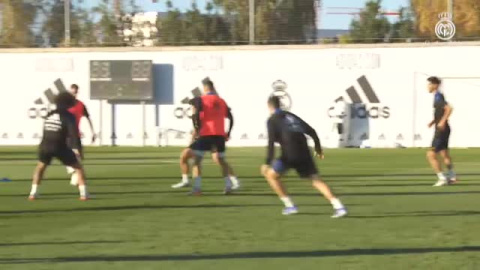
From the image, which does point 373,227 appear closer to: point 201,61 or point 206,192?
point 206,192

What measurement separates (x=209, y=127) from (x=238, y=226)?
195 inches

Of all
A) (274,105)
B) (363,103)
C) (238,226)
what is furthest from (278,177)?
(363,103)

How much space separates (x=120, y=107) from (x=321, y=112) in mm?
8226

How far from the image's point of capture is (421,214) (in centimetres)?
1452

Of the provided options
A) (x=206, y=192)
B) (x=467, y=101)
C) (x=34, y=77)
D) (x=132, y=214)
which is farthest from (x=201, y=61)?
(x=132, y=214)

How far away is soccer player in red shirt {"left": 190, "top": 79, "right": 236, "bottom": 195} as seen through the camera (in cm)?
1772

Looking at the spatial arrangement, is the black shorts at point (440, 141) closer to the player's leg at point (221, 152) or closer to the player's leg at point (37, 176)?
the player's leg at point (221, 152)

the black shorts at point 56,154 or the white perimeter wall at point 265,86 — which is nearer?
A: the black shorts at point 56,154

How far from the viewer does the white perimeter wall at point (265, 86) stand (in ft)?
130

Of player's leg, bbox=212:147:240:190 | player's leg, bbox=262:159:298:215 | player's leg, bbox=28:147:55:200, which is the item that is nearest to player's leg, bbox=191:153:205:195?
player's leg, bbox=212:147:240:190

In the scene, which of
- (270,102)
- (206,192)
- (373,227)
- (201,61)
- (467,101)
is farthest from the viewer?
(201,61)

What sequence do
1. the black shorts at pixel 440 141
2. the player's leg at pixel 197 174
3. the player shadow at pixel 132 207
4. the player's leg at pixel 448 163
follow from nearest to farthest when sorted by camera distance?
the player shadow at pixel 132 207, the player's leg at pixel 197 174, the black shorts at pixel 440 141, the player's leg at pixel 448 163

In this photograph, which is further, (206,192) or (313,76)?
(313,76)

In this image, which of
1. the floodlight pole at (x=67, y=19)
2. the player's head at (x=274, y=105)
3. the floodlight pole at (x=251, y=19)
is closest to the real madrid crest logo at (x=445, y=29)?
the floodlight pole at (x=251, y=19)
